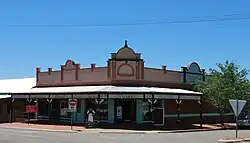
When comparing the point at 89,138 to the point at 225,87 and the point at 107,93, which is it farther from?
the point at 225,87

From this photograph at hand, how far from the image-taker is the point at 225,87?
4031 cm

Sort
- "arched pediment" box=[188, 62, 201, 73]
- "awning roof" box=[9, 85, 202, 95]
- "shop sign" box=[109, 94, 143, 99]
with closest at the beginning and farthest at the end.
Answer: "shop sign" box=[109, 94, 143, 99] < "awning roof" box=[9, 85, 202, 95] < "arched pediment" box=[188, 62, 201, 73]

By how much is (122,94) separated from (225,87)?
36.1 feet

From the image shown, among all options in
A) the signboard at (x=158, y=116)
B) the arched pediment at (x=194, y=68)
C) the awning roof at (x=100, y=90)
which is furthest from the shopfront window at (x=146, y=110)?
the arched pediment at (x=194, y=68)

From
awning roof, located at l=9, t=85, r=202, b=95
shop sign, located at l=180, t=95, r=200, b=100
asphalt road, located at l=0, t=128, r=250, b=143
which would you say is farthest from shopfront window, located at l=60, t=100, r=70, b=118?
asphalt road, located at l=0, t=128, r=250, b=143

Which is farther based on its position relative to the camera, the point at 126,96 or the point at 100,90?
the point at 100,90

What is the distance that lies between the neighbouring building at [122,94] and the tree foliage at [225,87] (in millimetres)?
1374

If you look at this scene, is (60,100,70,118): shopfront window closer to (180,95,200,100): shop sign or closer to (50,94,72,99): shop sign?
(50,94,72,99): shop sign

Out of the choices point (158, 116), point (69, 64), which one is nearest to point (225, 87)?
point (158, 116)

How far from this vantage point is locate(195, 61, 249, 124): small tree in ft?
131

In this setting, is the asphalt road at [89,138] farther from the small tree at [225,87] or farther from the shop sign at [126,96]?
the small tree at [225,87]

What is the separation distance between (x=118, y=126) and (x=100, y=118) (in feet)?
9.35

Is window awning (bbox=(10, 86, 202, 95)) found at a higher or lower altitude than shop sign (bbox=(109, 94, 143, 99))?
higher

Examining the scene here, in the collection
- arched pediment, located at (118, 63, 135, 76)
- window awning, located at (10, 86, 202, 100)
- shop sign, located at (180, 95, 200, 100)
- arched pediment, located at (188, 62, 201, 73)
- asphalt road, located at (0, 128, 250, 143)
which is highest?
arched pediment, located at (188, 62, 201, 73)
